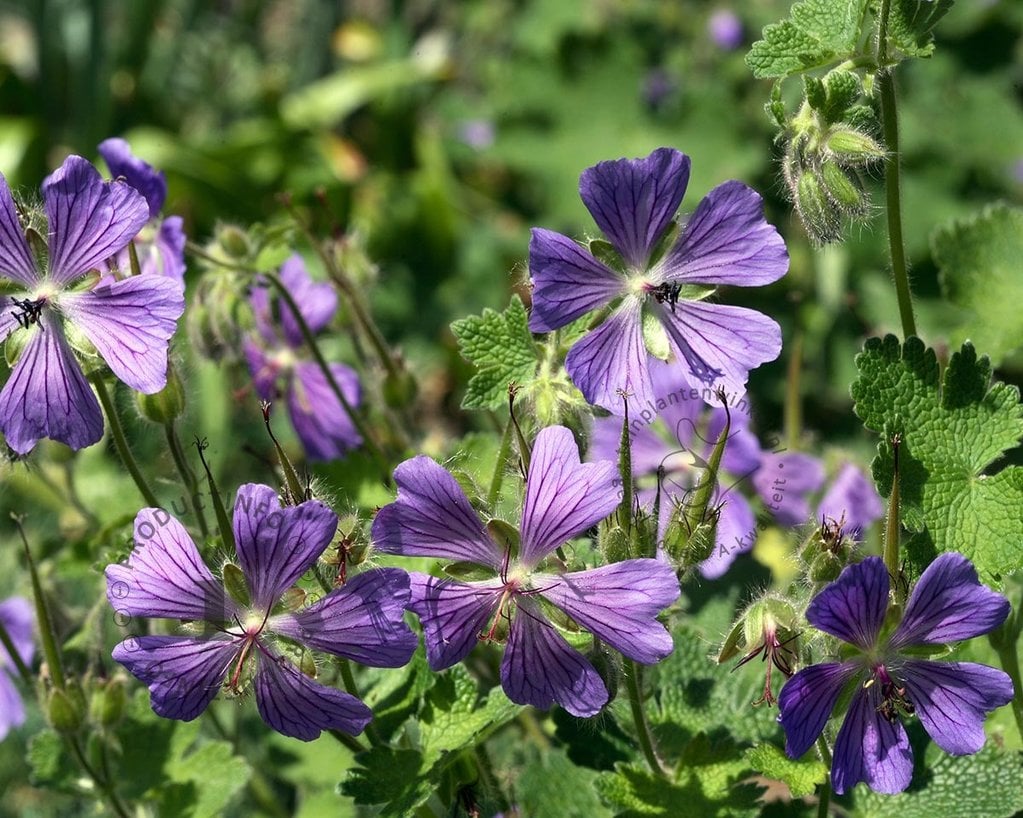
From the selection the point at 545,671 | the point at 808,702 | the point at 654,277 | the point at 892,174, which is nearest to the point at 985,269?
the point at 892,174

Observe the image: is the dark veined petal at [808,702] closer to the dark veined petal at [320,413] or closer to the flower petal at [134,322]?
the flower petal at [134,322]

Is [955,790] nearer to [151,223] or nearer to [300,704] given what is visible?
[300,704]

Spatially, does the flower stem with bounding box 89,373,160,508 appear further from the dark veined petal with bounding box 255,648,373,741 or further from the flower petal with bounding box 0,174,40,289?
the dark veined petal with bounding box 255,648,373,741

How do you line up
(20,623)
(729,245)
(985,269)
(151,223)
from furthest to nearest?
(20,623) < (985,269) < (151,223) < (729,245)

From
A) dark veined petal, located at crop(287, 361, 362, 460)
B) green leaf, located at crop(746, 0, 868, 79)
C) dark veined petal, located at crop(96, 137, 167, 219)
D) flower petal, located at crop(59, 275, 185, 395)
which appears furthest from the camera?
dark veined petal, located at crop(287, 361, 362, 460)

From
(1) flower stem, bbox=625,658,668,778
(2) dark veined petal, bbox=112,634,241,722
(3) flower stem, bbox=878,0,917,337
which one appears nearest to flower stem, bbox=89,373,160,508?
(2) dark veined petal, bbox=112,634,241,722

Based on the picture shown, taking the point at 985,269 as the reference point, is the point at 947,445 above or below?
below
